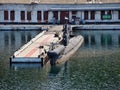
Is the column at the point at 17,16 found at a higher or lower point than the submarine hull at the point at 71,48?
higher

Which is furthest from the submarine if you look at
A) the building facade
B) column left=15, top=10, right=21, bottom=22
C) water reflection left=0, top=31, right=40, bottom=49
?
column left=15, top=10, right=21, bottom=22

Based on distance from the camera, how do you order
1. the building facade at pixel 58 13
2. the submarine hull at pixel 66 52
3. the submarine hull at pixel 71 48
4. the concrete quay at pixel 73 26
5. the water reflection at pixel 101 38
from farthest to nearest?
the building facade at pixel 58 13
the concrete quay at pixel 73 26
the water reflection at pixel 101 38
the submarine hull at pixel 71 48
the submarine hull at pixel 66 52

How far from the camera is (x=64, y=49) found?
41.5 metres

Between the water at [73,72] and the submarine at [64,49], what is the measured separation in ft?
1.31

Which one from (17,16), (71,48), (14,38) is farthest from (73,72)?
(17,16)

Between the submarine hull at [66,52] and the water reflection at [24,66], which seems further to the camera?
the submarine hull at [66,52]

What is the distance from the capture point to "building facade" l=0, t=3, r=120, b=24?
2308 inches

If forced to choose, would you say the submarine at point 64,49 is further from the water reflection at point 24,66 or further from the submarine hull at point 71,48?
the water reflection at point 24,66

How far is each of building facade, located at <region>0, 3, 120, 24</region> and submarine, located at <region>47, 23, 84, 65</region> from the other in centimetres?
1045

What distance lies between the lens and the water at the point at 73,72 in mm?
32188

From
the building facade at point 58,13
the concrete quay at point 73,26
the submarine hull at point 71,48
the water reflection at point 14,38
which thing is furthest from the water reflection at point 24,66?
the building facade at point 58,13

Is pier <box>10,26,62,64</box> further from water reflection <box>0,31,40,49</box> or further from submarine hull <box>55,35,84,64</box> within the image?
water reflection <box>0,31,40,49</box>

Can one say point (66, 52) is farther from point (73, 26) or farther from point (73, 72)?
point (73, 26)

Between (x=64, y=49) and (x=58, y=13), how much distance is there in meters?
18.0
